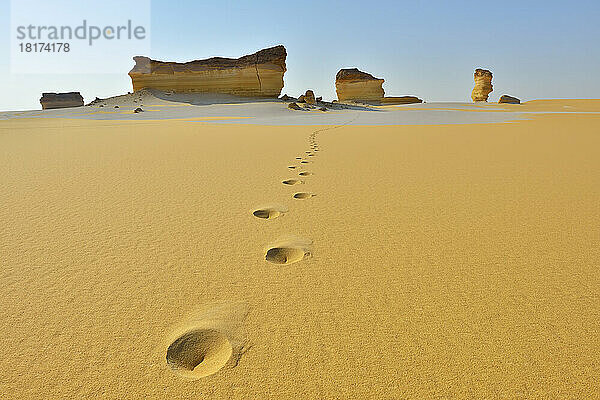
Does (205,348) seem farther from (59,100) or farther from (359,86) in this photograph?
(59,100)

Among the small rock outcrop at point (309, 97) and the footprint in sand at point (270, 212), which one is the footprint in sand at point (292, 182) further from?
the small rock outcrop at point (309, 97)

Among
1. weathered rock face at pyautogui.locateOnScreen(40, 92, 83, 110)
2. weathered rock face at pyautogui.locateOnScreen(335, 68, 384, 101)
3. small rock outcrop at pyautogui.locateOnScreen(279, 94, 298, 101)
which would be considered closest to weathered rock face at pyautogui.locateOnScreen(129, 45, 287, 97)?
small rock outcrop at pyautogui.locateOnScreen(279, 94, 298, 101)

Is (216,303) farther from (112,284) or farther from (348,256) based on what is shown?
(348,256)

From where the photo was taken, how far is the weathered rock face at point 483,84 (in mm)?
33219

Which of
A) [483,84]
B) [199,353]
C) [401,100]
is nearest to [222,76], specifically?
[401,100]

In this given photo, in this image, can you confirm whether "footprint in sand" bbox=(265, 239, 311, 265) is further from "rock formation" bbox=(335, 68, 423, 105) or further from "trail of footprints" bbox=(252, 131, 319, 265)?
"rock formation" bbox=(335, 68, 423, 105)

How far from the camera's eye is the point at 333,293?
936 mm

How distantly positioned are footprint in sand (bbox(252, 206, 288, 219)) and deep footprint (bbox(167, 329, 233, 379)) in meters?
0.85

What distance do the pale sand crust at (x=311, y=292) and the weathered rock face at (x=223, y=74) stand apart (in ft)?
68.2

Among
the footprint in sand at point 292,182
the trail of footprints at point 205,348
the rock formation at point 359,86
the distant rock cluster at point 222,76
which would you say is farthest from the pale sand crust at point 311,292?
the rock formation at point 359,86

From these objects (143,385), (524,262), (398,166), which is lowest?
(143,385)

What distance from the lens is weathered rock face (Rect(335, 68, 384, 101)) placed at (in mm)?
30922

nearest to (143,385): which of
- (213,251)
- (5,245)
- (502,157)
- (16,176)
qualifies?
(213,251)

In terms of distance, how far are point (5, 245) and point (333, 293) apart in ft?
4.05
